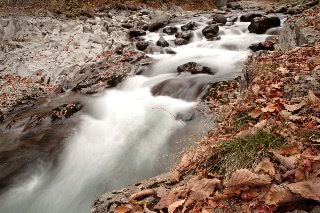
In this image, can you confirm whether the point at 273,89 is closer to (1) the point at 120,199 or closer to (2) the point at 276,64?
(2) the point at 276,64

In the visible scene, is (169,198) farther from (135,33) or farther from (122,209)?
(135,33)

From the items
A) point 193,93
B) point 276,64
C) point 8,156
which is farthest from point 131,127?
point 276,64

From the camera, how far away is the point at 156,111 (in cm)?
843

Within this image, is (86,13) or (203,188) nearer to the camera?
(203,188)

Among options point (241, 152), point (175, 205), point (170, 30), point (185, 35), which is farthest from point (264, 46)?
point (175, 205)

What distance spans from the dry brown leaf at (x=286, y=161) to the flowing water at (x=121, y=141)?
8.91ft

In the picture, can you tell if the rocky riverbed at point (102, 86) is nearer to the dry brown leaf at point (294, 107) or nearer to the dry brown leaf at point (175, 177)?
the dry brown leaf at point (175, 177)

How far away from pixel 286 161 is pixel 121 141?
5369 millimetres

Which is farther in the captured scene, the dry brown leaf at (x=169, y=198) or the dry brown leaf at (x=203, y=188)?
the dry brown leaf at (x=169, y=198)

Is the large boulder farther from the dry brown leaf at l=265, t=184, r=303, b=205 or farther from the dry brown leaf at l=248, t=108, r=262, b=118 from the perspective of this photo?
the dry brown leaf at l=265, t=184, r=303, b=205

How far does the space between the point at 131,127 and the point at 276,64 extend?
427 cm

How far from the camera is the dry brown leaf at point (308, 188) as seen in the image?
199cm

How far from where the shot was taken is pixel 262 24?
48.8ft

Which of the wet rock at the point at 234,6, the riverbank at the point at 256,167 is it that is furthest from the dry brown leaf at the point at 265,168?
the wet rock at the point at 234,6
